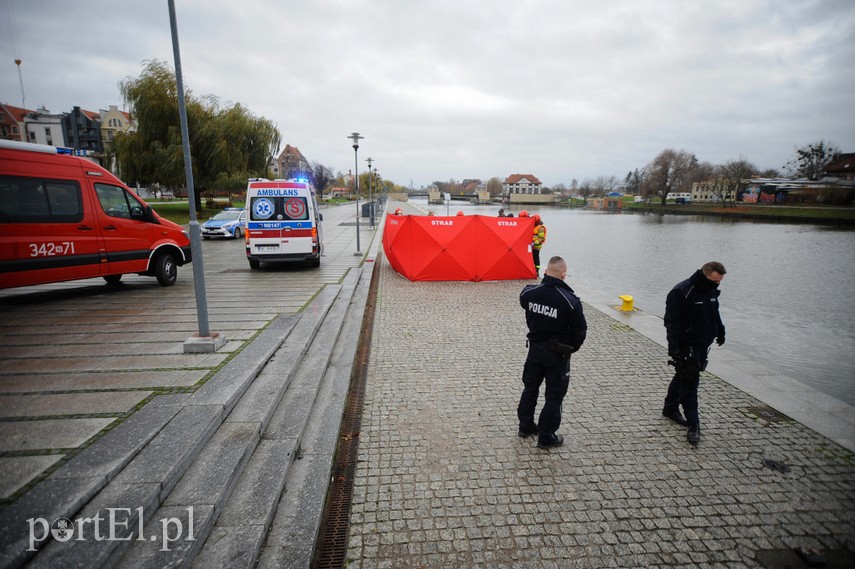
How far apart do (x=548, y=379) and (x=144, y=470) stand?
11.0 ft

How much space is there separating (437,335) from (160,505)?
484cm

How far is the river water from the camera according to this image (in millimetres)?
6830

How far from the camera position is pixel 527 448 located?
3.85 meters

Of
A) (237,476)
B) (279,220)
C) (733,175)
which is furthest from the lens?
(733,175)

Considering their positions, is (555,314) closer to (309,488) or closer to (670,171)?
(309,488)

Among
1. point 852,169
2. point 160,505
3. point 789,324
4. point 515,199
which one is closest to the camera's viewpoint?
point 160,505

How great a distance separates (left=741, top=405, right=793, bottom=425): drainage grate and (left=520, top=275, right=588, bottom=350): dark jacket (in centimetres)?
253

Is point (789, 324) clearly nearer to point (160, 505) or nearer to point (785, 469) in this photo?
point (785, 469)

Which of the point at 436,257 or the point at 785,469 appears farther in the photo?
the point at 436,257

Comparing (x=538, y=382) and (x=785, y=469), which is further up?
(x=538, y=382)

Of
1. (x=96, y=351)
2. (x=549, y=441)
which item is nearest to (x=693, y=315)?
(x=549, y=441)

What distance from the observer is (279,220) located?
1166 cm

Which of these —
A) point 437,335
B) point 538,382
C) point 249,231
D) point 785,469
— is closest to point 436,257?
point 437,335

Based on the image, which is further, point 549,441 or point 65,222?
point 65,222
